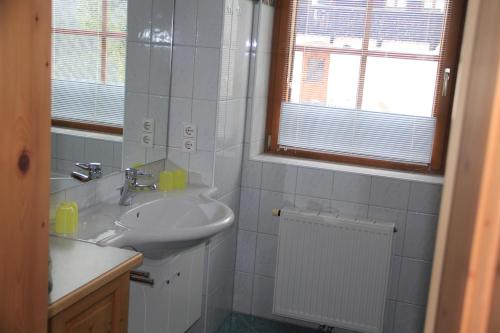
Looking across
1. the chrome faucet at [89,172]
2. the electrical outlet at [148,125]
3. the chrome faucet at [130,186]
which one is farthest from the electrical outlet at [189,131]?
the chrome faucet at [89,172]

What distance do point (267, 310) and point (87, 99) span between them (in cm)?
168

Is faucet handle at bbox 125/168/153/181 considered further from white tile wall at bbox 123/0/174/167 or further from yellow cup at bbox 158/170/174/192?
yellow cup at bbox 158/170/174/192

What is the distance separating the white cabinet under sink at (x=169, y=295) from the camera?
223 cm

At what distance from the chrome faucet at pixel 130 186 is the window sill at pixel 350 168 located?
2.66ft

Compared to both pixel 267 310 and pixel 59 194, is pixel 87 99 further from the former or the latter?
pixel 267 310

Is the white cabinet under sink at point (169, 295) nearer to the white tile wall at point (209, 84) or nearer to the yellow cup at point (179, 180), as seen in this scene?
the white tile wall at point (209, 84)

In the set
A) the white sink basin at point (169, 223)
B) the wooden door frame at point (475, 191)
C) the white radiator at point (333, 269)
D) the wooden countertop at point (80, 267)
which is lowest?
the white radiator at point (333, 269)

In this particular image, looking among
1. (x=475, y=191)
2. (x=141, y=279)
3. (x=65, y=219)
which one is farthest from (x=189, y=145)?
(x=475, y=191)

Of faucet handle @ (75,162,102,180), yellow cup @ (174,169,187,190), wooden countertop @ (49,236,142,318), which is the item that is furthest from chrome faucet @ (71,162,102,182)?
yellow cup @ (174,169,187,190)

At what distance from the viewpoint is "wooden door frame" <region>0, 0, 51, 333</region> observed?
1.05 m

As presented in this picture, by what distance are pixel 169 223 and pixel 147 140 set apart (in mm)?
462

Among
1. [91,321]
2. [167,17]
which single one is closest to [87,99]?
[167,17]

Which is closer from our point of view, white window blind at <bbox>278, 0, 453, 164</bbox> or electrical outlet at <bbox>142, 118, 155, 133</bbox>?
electrical outlet at <bbox>142, 118, 155, 133</bbox>

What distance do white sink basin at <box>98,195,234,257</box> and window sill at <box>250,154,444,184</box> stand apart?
2.31ft
